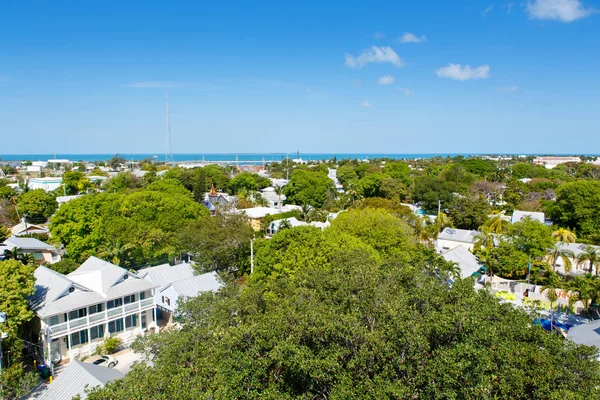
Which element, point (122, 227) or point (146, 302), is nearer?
point (146, 302)

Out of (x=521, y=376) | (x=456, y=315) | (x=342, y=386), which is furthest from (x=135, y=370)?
(x=521, y=376)

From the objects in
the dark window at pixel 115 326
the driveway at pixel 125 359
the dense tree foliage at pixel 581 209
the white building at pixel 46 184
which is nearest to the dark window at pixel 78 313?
the dark window at pixel 115 326

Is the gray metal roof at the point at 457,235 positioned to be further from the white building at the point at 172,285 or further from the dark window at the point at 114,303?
the dark window at the point at 114,303

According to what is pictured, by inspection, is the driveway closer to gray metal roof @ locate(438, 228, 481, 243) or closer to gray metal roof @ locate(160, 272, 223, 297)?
gray metal roof @ locate(160, 272, 223, 297)

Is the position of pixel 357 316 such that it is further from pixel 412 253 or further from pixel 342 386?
pixel 412 253

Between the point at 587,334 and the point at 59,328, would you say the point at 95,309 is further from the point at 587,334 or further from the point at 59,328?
the point at 587,334

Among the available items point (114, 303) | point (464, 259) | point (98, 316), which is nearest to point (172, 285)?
point (114, 303)

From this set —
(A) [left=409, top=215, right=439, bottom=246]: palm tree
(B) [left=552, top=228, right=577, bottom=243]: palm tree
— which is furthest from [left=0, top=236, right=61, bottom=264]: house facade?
(B) [left=552, top=228, right=577, bottom=243]: palm tree
